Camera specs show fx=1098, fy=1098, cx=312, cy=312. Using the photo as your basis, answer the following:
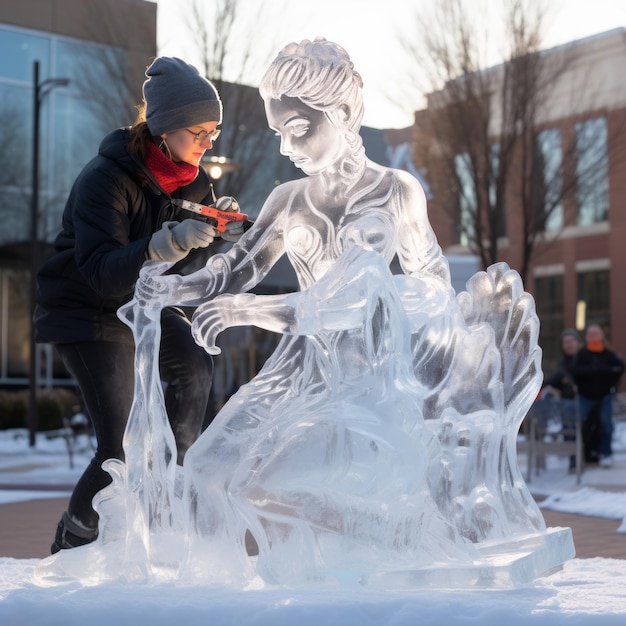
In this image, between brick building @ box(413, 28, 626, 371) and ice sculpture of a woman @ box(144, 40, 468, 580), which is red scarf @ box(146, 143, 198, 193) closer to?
ice sculpture of a woman @ box(144, 40, 468, 580)

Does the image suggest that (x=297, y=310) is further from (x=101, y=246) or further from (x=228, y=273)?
(x=101, y=246)

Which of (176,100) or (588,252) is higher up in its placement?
(588,252)

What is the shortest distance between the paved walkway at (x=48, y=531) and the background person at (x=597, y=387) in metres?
3.99

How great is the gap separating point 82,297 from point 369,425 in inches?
41.7

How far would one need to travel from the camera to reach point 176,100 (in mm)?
3459

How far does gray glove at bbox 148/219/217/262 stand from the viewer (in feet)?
10.3

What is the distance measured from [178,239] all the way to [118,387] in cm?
62

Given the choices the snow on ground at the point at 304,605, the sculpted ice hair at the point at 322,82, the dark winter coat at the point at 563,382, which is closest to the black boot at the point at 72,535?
the snow on ground at the point at 304,605

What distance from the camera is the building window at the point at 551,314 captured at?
105ft

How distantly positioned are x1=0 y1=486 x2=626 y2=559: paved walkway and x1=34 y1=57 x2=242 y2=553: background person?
186 centimetres

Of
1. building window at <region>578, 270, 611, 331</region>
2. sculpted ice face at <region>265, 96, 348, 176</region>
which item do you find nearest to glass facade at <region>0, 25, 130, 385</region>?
building window at <region>578, 270, 611, 331</region>

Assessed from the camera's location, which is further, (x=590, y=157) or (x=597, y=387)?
(x=590, y=157)

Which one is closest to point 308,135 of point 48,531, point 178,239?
point 178,239

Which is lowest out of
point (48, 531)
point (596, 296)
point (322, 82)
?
point (48, 531)
